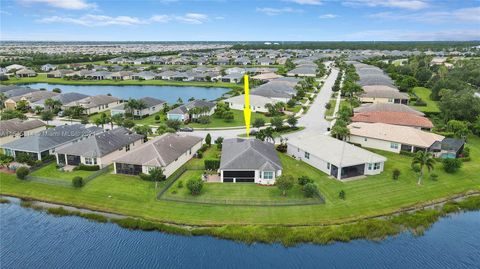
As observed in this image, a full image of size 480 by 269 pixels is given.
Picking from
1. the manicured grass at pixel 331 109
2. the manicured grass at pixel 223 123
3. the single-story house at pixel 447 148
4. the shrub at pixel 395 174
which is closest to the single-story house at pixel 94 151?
the manicured grass at pixel 223 123

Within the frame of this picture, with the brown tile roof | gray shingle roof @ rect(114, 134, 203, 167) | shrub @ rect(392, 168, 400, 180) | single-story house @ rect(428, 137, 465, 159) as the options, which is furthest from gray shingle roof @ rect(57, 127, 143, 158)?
single-story house @ rect(428, 137, 465, 159)

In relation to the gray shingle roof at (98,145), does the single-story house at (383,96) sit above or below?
above

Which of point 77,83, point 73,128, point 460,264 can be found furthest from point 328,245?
point 77,83

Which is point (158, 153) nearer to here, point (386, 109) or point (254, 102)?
point (254, 102)

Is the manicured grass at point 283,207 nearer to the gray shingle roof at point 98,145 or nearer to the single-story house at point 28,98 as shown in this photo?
the gray shingle roof at point 98,145

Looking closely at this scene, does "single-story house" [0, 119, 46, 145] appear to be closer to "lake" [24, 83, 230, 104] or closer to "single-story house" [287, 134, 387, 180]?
"single-story house" [287, 134, 387, 180]

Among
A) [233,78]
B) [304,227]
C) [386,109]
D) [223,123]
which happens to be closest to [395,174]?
[304,227]
